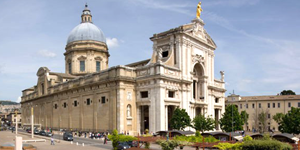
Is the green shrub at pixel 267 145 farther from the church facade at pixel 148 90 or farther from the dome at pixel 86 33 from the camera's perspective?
the dome at pixel 86 33

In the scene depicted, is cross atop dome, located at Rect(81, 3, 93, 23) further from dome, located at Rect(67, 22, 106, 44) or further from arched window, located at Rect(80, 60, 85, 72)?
arched window, located at Rect(80, 60, 85, 72)

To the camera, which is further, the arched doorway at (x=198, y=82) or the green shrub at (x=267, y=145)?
the arched doorway at (x=198, y=82)

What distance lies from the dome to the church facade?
12.8 meters

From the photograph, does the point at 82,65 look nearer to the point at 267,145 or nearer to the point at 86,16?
the point at 86,16

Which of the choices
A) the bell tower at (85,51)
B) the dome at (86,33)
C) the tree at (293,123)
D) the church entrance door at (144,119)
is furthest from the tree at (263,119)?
the dome at (86,33)

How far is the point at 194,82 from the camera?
6112 cm

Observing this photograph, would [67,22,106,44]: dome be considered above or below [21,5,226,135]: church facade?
above

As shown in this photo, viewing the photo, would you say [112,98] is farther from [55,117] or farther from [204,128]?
[55,117]

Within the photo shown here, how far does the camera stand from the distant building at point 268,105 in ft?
274

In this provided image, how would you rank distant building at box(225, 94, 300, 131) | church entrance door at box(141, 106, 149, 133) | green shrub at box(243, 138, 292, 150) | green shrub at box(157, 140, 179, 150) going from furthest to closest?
→ distant building at box(225, 94, 300, 131) → church entrance door at box(141, 106, 149, 133) → green shrub at box(157, 140, 179, 150) → green shrub at box(243, 138, 292, 150)

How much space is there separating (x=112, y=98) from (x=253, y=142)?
31.0 meters

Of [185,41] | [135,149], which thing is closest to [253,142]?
[135,149]

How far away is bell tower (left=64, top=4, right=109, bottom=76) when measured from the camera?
81.6m

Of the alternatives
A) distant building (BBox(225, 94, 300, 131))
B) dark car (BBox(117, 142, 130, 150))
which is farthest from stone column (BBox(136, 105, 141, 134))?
distant building (BBox(225, 94, 300, 131))
